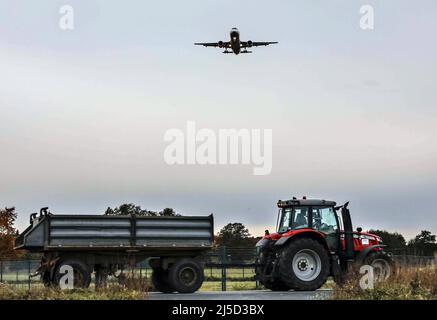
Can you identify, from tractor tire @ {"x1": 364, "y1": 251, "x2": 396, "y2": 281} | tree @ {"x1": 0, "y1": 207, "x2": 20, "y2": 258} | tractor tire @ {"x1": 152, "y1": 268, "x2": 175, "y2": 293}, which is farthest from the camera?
tree @ {"x1": 0, "y1": 207, "x2": 20, "y2": 258}

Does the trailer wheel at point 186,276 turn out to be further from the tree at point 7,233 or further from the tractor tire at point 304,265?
the tree at point 7,233

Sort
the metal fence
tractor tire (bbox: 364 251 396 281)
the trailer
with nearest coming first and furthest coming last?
the trailer
tractor tire (bbox: 364 251 396 281)
the metal fence

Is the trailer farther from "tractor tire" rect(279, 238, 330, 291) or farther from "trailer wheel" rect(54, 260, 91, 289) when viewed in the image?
"tractor tire" rect(279, 238, 330, 291)

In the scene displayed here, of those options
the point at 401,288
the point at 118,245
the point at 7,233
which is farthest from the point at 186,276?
the point at 7,233

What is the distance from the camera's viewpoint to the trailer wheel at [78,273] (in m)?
22.7

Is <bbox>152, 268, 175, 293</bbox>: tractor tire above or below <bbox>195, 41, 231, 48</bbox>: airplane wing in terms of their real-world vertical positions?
below

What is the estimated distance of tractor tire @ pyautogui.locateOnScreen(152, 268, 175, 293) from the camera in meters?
→ 24.7

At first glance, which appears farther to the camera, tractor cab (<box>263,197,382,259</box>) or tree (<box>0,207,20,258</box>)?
tree (<box>0,207,20,258</box>)


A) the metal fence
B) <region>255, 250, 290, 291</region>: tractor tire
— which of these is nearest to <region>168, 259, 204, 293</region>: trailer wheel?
the metal fence

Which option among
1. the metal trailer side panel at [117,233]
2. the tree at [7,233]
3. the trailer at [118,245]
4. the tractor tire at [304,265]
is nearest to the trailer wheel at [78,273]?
the trailer at [118,245]

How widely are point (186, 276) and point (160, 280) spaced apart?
116 cm

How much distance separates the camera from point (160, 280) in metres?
25.1
